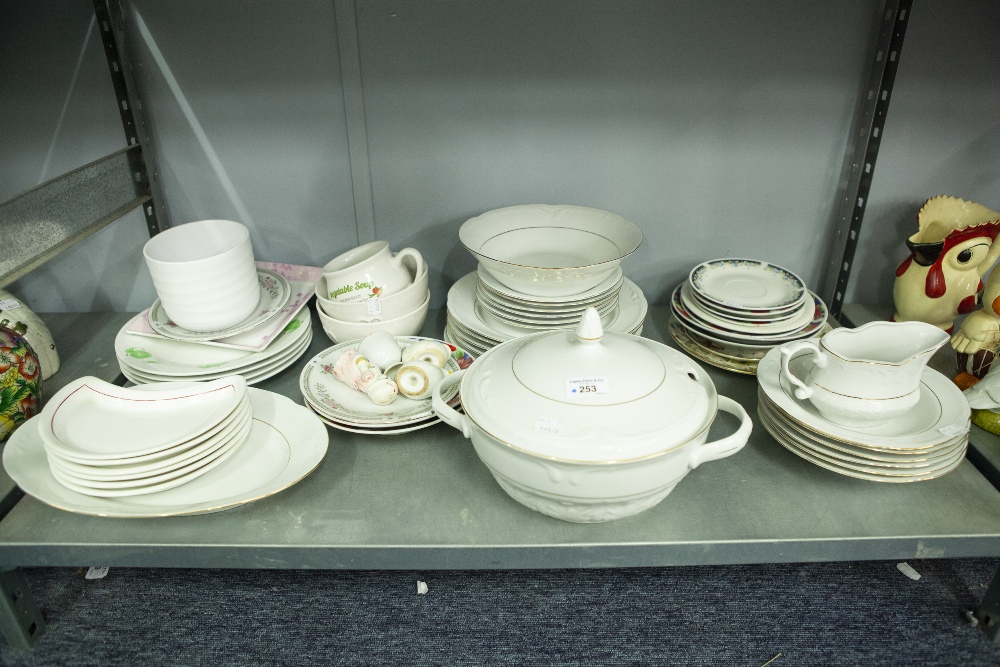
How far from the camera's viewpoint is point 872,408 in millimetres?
900

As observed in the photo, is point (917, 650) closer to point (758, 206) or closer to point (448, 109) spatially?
point (758, 206)

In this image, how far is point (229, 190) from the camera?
4.17ft

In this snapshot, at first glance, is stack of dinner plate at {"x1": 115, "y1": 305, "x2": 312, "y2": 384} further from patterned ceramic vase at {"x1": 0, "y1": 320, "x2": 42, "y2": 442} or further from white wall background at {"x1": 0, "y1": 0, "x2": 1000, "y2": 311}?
white wall background at {"x1": 0, "y1": 0, "x2": 1000, "y2": 311}

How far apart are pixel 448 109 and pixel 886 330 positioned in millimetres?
770

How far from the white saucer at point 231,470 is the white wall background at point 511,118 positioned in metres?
0.46

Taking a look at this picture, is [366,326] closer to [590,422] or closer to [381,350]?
[381,350]

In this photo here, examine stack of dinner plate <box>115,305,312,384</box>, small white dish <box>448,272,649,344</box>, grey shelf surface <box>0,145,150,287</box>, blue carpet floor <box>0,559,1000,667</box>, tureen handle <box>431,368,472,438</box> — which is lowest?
blue carpet floor <box>0,559,1000,667</box>

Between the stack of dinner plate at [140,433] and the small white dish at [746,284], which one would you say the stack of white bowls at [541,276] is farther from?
the stack of dinner plate at [140,433]

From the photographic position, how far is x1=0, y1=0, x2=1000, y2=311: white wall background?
1.13 m

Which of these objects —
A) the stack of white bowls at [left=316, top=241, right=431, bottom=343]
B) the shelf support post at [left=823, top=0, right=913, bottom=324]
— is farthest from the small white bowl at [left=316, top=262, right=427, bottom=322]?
the shelf support post at [left=823, top=0, right=913, bottom=324]

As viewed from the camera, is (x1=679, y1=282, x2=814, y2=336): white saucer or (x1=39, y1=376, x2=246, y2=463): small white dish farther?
(x1=679, y1=282, x2=814, y2=336): white saucer

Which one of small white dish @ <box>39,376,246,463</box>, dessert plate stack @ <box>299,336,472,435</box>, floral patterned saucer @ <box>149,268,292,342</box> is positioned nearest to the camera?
small white dish @ <box>39,376,246,463</box>

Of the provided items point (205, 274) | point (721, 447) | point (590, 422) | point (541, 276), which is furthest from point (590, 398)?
point (205, 274)

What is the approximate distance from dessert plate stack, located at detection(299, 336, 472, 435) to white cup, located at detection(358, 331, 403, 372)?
0.18 ft
